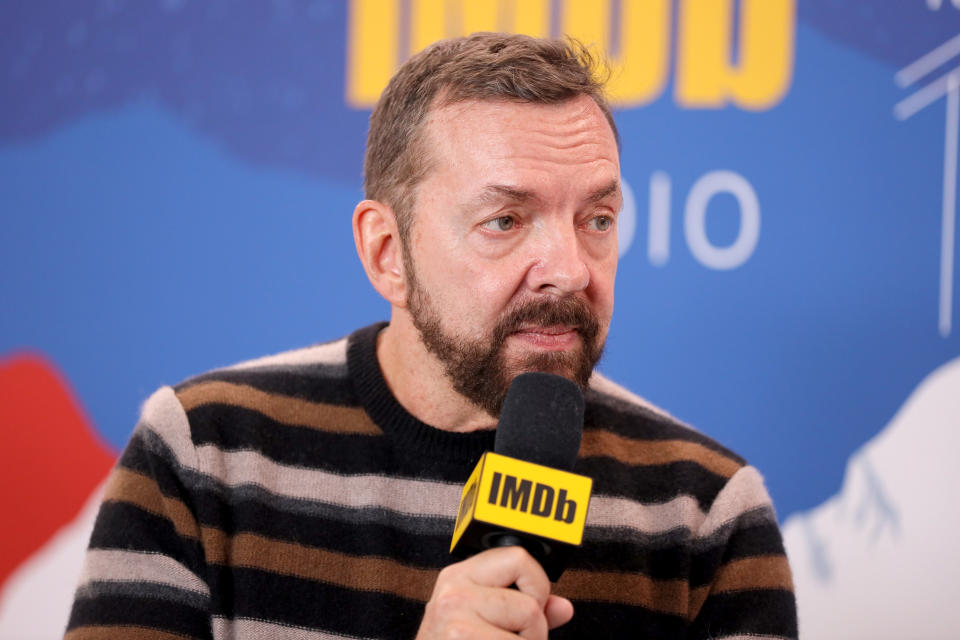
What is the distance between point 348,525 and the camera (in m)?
1.53

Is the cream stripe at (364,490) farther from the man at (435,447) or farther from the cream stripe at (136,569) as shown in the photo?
the cream stripe at (136,569)

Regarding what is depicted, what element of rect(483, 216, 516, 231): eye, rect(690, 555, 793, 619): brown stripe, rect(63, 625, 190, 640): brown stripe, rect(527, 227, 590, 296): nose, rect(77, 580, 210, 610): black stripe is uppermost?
rect(483, 216, 516, 231): eye

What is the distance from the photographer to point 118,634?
138 cm

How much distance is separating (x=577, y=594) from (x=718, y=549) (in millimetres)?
252

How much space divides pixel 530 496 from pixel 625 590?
665 millimetres

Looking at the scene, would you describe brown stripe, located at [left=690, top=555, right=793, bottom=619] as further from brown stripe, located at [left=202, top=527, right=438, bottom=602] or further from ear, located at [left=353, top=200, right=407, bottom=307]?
ear, located at [left=353, top=200, right=407, bottom=307]

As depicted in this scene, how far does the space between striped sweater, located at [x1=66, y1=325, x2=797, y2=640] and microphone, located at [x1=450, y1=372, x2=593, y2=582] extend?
50 cm

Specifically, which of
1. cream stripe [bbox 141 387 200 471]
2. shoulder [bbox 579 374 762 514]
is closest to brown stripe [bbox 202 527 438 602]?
cream stripe [bbox 141 387 200 471]

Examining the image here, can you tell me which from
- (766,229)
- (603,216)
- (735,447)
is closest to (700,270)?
(766,229)

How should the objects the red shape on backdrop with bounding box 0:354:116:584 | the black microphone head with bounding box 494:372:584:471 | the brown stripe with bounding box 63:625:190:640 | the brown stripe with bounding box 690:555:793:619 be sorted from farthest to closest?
the red shape on backdrop with bounding box 0:354:116:584 → the brown stripe with bounding box 690:555:793:619 → the brown stripe with bounding box 63:625:190:640 → the black microphone head with bounding box 494:372:584:471

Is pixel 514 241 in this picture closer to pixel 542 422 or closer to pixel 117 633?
pixel 542 422

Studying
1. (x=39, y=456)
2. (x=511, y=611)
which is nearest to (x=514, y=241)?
(x=511, y=611)

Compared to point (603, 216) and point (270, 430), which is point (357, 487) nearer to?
point (270, 430)

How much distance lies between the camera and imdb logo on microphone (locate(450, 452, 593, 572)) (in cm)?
94
